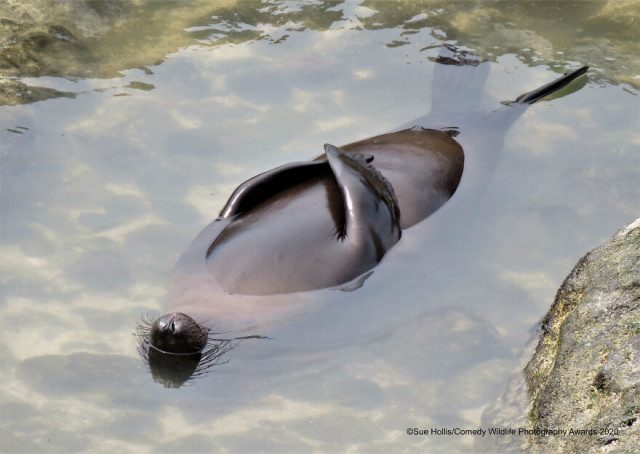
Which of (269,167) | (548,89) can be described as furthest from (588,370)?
(548,89)

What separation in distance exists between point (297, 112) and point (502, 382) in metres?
2.63

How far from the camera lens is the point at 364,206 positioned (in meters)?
4.70

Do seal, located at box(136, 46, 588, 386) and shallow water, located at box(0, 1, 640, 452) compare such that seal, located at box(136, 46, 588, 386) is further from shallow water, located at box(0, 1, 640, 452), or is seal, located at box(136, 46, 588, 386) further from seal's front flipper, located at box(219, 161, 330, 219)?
shallow water, located at box(0, 1, 640, 452)

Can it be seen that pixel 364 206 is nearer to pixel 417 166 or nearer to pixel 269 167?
pixel 417 166

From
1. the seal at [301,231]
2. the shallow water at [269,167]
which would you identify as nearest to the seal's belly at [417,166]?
the seal at [301,231]

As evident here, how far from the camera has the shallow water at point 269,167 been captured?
4.20 m

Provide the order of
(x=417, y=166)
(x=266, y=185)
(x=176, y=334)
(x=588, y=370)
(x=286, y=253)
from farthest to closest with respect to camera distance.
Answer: (x=417, y=166) → (x=266, y=185) → (x=286, y=253) → (x=176, y=334) → (x=588, y=370)

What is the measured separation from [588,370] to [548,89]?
10.3 feet

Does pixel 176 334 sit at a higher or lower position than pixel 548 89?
lower

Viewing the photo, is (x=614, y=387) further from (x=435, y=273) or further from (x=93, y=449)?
(x=93, y=449)

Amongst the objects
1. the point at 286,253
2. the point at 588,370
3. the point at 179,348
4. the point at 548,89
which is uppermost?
the point at 588,370

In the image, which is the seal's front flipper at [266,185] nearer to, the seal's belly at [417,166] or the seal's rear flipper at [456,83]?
the seal's belly at [417,166]

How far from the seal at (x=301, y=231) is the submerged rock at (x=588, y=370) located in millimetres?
1066

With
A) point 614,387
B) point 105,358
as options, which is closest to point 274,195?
point 105,358
